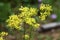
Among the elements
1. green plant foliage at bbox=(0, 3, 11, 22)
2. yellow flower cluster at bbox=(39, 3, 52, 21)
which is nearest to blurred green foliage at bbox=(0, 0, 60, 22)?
green plant foliage at bbox=(0, 3, 11, 22)

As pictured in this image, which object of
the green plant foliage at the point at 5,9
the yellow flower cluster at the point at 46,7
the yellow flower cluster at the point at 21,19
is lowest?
the green plant foliage at the point at 5,9

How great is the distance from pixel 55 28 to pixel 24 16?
246cm

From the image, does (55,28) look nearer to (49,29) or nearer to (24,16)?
(49,29)

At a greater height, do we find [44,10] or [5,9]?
[44,10]

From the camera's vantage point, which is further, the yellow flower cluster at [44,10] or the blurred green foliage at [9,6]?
the blurred green foliage at [9,6]

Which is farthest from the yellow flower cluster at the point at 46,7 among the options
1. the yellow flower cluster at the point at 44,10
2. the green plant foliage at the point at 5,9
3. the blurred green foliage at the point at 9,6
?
the green plant foliage at the point at 5,9

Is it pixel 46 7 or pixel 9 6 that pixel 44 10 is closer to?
pixel 46 7

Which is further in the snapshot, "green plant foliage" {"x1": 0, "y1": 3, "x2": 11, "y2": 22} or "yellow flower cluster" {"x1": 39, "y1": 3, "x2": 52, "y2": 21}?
"green plant foliage" {"x1": 0, "y1": 3, "x2": 11, "y2": 22}

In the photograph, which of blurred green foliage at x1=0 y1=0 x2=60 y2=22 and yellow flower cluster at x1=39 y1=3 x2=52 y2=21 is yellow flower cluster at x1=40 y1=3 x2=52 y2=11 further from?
blurred green foliage at x1=0 y1=0 x2=60 y2=22

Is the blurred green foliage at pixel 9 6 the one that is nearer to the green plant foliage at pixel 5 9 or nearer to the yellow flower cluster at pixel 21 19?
the green plant foliage at pixel 5 9

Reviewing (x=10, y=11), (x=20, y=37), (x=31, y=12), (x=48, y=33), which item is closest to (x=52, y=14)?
(x=48, y=33)

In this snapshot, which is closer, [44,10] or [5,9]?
[44,10]

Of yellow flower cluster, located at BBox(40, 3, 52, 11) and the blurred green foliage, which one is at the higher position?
yellow flower cluster, located at BBox(40, 3, 52, 11)

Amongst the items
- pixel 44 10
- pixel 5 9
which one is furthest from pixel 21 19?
pixel 5 9
